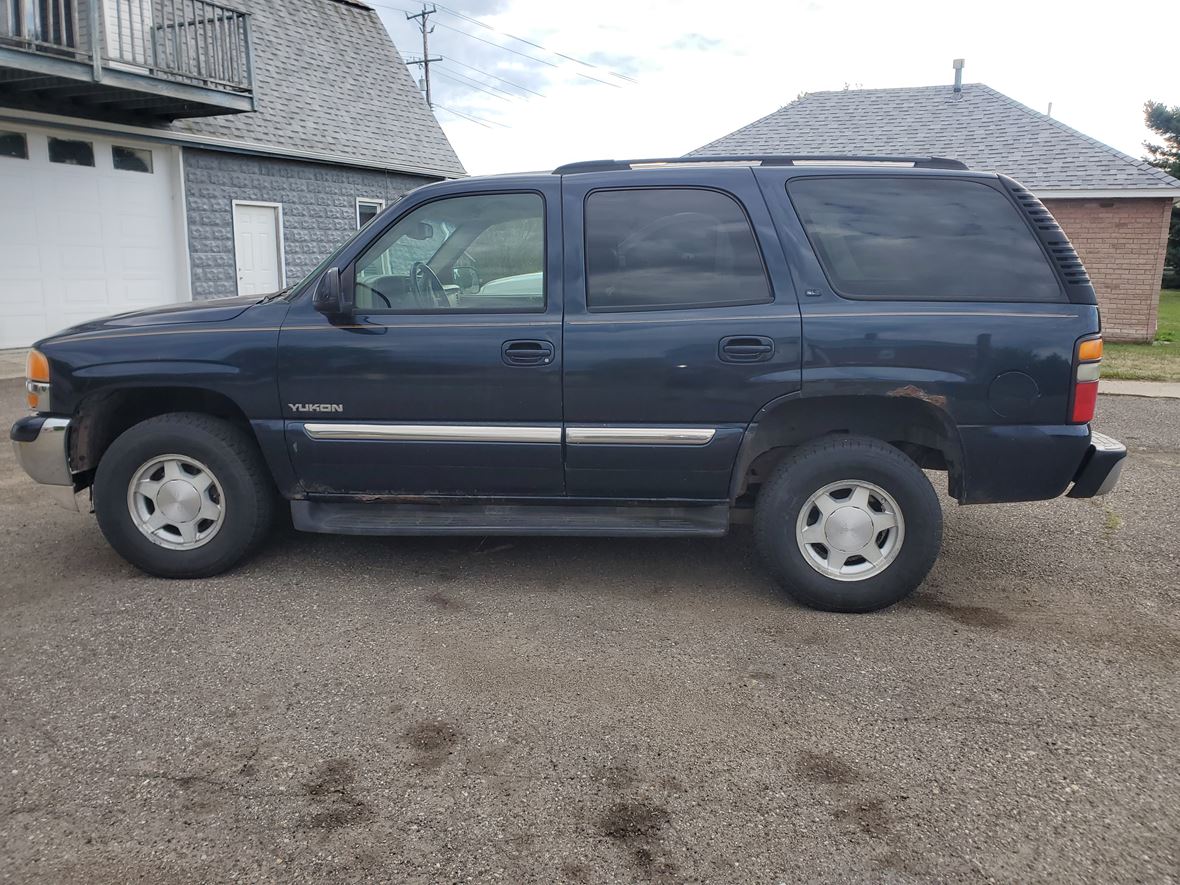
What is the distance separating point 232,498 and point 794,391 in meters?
2.70

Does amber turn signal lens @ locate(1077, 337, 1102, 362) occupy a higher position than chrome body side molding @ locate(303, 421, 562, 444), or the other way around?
amber turn signal lens @ locate(1077, 337, 1102, 362)

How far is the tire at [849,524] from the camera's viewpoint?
4.20m

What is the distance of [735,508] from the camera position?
15.1 feet

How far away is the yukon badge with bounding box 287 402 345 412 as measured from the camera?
4.43 m

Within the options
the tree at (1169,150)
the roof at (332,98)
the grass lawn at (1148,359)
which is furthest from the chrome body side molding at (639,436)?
the tree at (1169,150)

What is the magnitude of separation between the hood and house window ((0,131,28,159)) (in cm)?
941

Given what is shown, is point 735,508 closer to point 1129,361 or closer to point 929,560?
point 929,560

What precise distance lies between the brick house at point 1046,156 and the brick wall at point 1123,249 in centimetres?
2

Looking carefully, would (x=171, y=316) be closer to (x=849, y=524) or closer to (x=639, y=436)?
(x=639, y=436)

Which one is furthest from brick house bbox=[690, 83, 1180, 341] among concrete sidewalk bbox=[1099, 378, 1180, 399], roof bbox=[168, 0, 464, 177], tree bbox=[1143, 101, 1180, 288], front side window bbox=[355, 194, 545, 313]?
tree bbox=[1143, 101, 1180, 288]

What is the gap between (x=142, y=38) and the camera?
12.8 meters

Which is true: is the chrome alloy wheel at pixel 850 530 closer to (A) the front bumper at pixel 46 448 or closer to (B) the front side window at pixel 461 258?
(B) the front side window at pixel 461 258

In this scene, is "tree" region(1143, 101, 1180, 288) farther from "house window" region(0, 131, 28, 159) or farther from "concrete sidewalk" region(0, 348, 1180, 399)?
"house window" region(0, 131, 28, 159)

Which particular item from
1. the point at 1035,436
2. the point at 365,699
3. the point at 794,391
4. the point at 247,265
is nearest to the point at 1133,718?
the point at 1035,436
